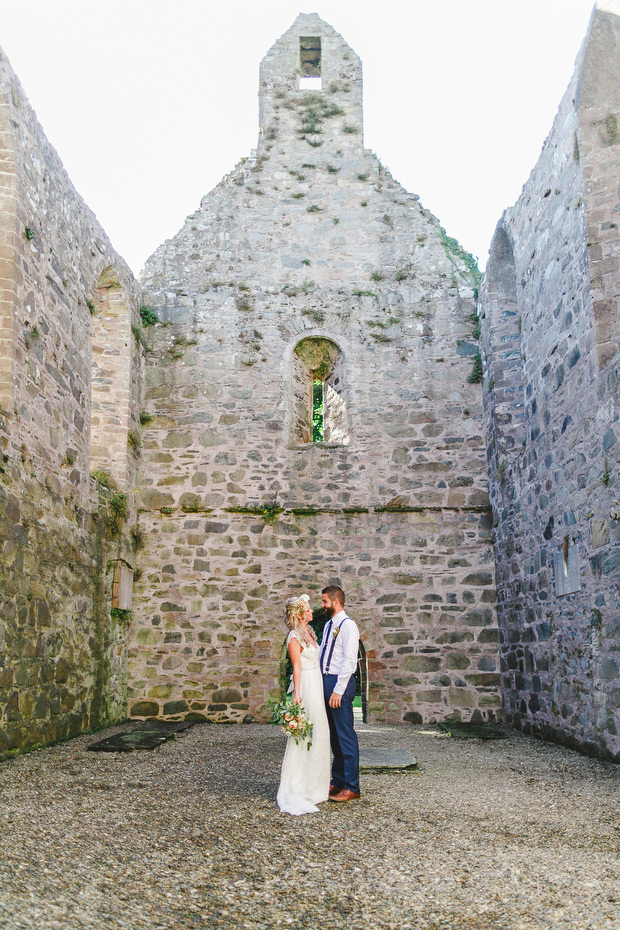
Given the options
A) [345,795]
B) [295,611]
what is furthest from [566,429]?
[345,795]

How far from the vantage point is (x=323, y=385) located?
11.1 metres

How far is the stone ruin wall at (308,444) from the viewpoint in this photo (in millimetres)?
9570

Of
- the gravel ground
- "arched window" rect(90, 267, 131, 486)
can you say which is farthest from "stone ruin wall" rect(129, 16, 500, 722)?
the gravel ground

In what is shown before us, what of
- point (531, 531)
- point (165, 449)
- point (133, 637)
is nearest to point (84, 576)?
point (133, 637)

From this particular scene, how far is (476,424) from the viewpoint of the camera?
33.7 ft

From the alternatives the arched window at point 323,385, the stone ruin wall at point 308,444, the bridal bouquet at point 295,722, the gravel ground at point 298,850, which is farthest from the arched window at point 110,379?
the bridal bouquet at point 295,722

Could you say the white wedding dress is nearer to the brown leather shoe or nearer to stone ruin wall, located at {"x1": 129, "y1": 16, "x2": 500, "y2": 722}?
the brown leather shoe

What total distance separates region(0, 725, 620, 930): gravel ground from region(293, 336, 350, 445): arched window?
558cm

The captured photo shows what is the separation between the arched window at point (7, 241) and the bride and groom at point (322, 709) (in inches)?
139

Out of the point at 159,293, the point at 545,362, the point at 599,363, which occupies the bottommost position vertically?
the point at 599,363

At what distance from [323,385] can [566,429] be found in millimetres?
4440

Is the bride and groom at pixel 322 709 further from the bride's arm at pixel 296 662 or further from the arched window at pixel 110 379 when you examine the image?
the arched window at pixel 110 379

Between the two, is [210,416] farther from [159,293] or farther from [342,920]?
[342,920]

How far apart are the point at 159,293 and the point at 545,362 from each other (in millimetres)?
5616
